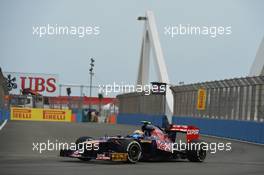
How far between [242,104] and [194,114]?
9.49m

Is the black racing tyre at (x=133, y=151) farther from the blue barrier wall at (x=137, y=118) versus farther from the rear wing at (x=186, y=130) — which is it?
the blue barrier wall at (x=137, y=118)

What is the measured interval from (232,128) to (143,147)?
16.3 meters

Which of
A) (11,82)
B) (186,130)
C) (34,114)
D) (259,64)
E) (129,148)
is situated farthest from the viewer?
(11,82)

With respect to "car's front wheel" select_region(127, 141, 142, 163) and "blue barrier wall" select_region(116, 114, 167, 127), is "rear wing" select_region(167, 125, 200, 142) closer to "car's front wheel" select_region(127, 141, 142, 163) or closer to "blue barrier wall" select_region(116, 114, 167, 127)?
"car's front wheel" select_region(127, 141, 142, 163)

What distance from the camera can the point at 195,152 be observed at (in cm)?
1541

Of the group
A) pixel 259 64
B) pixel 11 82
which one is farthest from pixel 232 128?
pixel 11 82

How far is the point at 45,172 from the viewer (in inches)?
432

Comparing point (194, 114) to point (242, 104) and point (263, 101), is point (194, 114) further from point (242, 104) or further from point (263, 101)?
point (263, 101)

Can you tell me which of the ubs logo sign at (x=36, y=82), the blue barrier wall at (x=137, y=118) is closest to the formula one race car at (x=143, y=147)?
the blue barrier wall at (x=137, y=118)

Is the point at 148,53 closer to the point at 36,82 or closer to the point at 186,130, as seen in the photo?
the point at 36,82

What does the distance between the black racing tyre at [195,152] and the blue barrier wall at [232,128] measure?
36.6 ft

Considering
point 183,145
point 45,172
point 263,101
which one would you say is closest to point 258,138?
point 263,101

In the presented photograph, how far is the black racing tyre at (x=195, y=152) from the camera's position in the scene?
15.4 meters

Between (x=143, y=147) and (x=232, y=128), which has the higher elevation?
(x=232, y=128)
